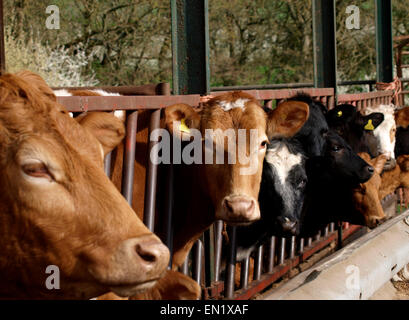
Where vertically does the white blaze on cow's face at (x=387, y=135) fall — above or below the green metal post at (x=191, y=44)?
below

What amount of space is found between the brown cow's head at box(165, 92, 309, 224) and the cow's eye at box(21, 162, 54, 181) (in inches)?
50.8

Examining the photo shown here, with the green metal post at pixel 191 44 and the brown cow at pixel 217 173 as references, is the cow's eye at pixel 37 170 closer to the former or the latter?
the brown cow at pixel 217 173

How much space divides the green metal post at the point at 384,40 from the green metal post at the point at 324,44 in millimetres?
2518

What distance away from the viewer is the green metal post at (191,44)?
3307 mm

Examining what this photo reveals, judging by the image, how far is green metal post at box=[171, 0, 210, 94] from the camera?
331 cm

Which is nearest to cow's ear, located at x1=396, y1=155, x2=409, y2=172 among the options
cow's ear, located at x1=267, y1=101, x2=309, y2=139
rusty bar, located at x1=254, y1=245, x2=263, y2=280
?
rusty bar, located at x1=254, y1=245, x2=263, y2=280

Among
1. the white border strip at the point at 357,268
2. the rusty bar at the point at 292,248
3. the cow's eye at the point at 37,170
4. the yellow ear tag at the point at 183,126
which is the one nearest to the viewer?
the cow's eye at the point at 37,170

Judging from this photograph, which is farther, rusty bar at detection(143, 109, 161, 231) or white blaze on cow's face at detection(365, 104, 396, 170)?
white blaze on cow's face at detection(365, 104, 396, 170)

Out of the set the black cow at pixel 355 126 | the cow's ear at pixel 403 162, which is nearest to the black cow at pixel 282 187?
the black cow at pixel 355 126

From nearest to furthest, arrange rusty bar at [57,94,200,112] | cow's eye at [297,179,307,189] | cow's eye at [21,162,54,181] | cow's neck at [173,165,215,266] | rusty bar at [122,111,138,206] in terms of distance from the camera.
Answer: cow's eye at [21,162,54,181], rusty bar at [57,94,200,112], rusty bar at [122,111,138,206], cow's neck at [173,165,215,266], cow's eye at [297,179,307,189]

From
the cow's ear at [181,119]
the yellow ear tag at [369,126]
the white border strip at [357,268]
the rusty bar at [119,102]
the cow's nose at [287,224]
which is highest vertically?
the rusty bar at [119,102]

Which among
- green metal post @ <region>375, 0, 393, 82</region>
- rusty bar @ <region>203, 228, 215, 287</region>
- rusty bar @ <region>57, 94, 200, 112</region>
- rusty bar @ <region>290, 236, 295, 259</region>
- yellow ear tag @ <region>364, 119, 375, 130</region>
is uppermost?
green metal post @ <region>375, 0, 393, 82</region>

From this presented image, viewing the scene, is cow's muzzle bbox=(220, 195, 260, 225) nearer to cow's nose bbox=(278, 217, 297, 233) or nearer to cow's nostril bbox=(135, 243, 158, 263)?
cow's nose bbox=(278, 217, 297, 233)
